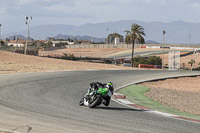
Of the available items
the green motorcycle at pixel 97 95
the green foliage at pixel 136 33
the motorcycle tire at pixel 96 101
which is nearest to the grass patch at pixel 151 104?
the green motorcycle at pixel 97 95

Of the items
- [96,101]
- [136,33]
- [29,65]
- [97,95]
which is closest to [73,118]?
[96,101]

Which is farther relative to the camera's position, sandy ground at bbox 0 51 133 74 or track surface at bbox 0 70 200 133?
sandy ground at bbox 0 51 133 74

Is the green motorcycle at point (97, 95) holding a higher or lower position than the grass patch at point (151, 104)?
higher

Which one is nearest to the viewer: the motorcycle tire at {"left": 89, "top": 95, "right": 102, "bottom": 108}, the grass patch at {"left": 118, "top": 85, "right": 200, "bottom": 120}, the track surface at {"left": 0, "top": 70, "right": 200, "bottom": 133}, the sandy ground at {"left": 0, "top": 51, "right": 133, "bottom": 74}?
the track surface at {"left": 0, "top": 70, "right": 200, "bottom": 133}

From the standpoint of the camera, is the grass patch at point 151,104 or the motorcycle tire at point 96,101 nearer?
the motorcycle tire at point 96,101

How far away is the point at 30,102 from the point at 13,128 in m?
5.28

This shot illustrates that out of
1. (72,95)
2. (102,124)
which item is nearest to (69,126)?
A: (102,124)

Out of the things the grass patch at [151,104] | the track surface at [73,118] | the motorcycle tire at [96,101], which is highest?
the motorcycle tire at [96,101]

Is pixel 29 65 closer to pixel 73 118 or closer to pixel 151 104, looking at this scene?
pixel 151 104

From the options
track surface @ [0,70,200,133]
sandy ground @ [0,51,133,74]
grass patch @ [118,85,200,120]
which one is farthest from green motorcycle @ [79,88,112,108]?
sandy ground @ [0,51,133,74]

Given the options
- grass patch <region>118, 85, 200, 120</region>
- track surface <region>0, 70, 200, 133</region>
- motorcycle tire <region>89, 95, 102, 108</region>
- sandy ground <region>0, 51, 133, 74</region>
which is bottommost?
grass patch <region>118, 85, 200, 120</region>

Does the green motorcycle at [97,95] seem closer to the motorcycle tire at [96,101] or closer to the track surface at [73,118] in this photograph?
the motorcycle tire at [96,101]

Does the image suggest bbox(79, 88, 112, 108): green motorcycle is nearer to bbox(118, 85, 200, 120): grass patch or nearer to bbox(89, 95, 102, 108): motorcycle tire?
bbox(89, 95, 102, 108): motorcycle tire

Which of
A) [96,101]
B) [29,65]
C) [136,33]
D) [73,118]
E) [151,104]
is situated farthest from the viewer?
[136,33]
